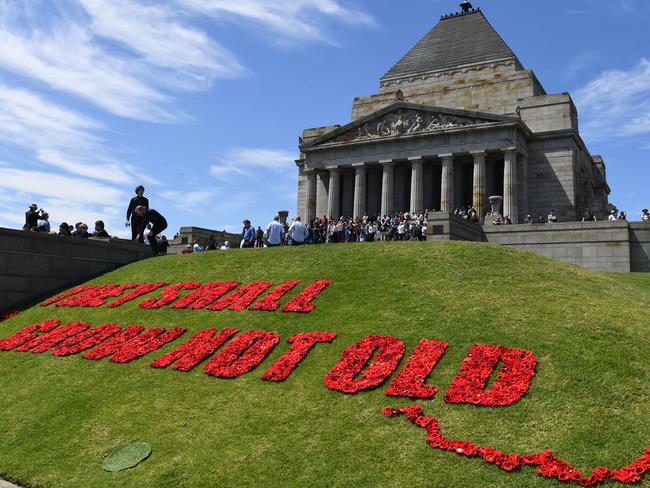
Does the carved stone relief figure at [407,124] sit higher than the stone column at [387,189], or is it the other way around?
the carved stone relief figure at [407,124]

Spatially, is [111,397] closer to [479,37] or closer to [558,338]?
[558,338]

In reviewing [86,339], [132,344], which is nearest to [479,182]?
[86,339]

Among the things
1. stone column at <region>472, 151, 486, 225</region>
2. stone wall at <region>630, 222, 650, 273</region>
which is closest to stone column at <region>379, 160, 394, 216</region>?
stone column at <region>472, 151, 486, 225</region>

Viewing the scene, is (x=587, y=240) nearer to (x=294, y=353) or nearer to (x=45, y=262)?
(x=294, y=353)

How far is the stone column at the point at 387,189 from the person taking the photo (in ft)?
163

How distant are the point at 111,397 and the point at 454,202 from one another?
41.1m

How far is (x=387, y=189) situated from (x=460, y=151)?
650 centimetres

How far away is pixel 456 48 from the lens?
61688mm

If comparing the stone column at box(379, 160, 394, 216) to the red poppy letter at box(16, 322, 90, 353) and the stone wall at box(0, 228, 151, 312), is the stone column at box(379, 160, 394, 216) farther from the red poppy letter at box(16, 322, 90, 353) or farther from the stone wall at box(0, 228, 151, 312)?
the red poppy letter at box(16, 322, 90, 353)

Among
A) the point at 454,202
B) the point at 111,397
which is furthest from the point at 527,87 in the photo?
the point at 111,397

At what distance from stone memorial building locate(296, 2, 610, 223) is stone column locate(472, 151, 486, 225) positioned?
74 mm

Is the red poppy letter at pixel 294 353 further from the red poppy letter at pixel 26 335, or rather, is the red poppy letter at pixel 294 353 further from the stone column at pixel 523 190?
the stone column at pixel 523 190

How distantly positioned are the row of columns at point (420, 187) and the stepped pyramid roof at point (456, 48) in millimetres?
15050

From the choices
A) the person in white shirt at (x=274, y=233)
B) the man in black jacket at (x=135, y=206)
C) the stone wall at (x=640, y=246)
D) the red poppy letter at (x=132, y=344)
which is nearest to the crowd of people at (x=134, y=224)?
the man in black jacket at (x=135, y=206)
